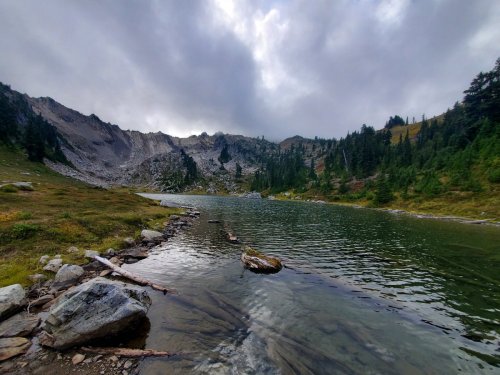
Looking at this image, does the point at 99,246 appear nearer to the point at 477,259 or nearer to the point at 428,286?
the point at 428,286

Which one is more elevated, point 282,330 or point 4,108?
point 4,108

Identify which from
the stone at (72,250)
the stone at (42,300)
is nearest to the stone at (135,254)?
the stone at (72,250)

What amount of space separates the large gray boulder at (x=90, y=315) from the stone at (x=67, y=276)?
22.2 ft

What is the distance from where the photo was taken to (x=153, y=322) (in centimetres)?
1560

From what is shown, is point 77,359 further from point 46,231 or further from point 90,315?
point 46,231

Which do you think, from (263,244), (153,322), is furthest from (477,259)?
(153,322)

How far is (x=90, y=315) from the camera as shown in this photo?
13.7m

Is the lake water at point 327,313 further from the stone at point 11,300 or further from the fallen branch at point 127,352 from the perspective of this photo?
the stone at point 11,300

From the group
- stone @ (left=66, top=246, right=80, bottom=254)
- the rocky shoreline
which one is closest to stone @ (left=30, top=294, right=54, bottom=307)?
the rocky shoreline

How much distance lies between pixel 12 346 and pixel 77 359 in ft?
12.3

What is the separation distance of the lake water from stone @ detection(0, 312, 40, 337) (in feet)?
21.7

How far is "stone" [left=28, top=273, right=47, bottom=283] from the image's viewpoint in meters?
19.9

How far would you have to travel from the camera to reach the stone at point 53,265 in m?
21.9

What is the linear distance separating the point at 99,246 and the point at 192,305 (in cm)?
1913
